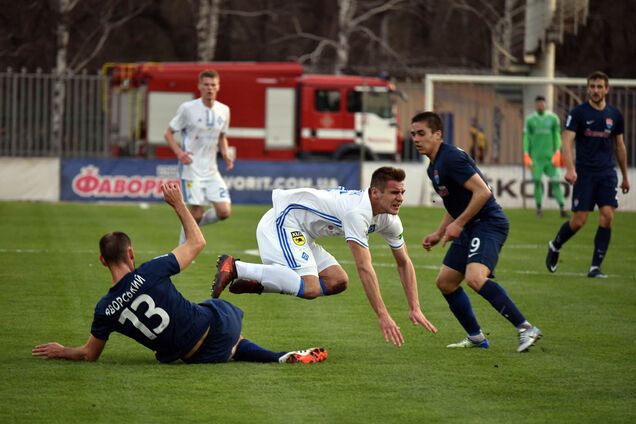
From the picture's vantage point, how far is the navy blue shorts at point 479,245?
9.16 metres

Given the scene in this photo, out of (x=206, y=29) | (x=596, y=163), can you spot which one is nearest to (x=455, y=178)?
(x=596, y=163)

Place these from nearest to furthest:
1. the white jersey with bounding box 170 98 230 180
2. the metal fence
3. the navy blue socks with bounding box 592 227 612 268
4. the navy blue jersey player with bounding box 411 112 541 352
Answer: the navy blue jersey player with bounding box 411 112 541 352 → the navy blue socks with bounding box 592 227 612 268 → the white jersey with bounding box 170 98 230 180 → the metal fence

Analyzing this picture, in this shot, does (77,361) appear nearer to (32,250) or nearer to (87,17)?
(32,250)

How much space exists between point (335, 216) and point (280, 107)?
77.5ft

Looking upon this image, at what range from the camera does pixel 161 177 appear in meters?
26.9

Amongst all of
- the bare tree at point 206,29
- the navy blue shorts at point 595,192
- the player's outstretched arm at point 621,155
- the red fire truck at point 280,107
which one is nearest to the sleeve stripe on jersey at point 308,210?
the navy blue shorts at point 595,192

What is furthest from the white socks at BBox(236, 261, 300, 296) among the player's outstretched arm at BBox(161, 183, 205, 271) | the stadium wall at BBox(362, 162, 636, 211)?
the stadium wall at BBox(362, 162, 636, 211)

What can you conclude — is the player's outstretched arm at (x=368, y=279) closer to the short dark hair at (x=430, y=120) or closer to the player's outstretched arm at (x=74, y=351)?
the short dark hair at (x=430, y=120)

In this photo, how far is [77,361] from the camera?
8344mm

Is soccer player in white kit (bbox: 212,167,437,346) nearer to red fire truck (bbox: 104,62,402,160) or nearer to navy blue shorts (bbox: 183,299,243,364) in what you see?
navy blue shorts (bbox: 183,299,243,364)

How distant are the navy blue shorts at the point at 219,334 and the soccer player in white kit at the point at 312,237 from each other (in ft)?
2.86

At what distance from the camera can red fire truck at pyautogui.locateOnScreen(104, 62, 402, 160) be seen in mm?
32062

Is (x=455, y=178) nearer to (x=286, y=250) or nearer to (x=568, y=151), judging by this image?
(x=286, y=250)

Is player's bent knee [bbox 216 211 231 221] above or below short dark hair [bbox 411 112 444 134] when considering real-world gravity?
below
